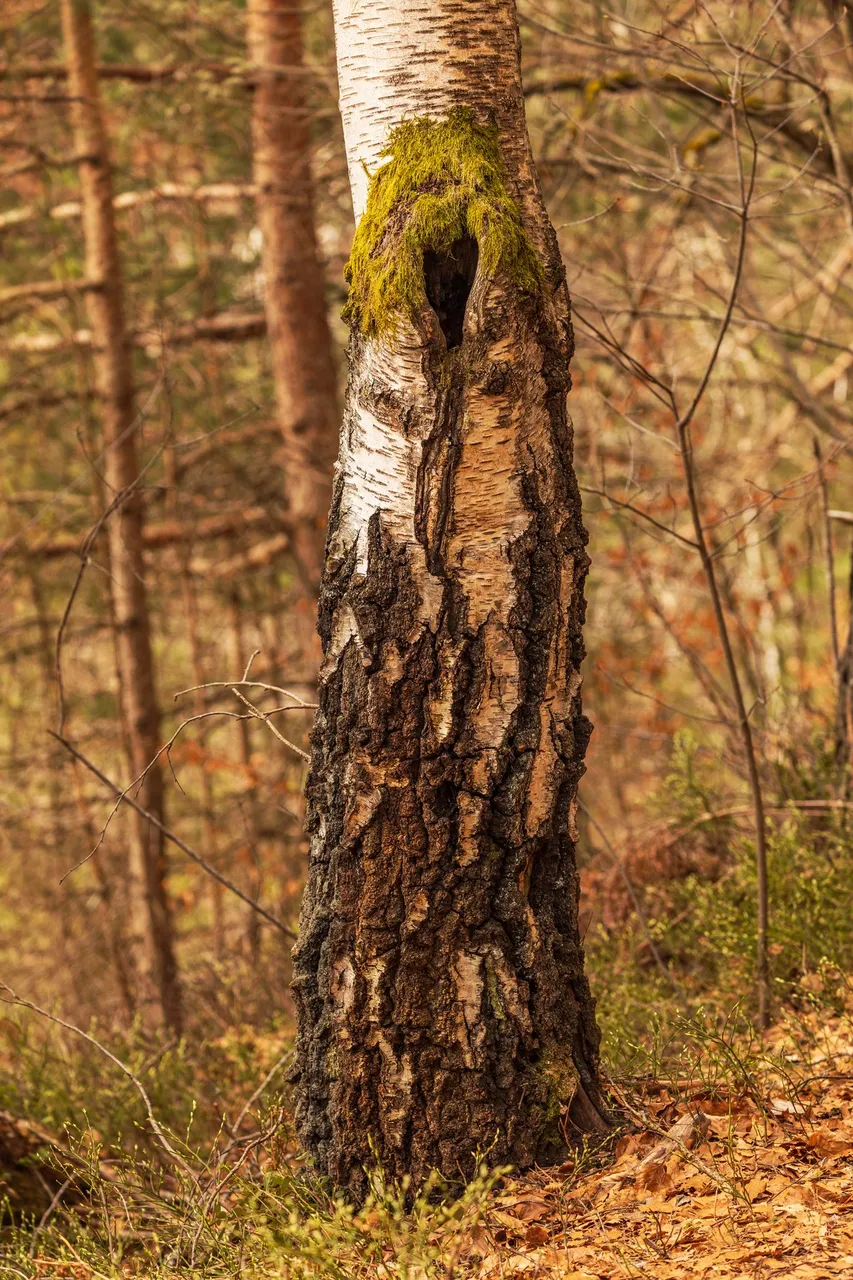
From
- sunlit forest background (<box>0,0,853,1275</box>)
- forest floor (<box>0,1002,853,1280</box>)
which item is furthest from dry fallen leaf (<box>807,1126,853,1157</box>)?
sunlit forest background (<box>0,0,853,1275</box>)

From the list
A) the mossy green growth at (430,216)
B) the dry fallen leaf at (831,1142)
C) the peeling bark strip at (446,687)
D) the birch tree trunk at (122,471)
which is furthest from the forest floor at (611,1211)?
the birch tree trunk at (122,471)

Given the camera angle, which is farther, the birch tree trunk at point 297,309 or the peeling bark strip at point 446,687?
the birch tree trunk at point 297,309

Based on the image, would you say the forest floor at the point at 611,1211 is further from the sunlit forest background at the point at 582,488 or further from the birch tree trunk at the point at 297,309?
the birch tree trunk at the point at 297,309

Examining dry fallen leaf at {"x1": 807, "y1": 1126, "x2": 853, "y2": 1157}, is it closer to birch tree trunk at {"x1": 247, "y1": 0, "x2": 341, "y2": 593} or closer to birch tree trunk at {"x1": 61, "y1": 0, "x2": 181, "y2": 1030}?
birch tree trunk at {"x1": 247, "y1": 0, "x2": 341, "y2": 593}

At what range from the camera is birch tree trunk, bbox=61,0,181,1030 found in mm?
6879

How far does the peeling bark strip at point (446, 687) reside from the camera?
7.72 ft

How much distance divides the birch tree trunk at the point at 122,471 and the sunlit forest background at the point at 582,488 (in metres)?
0.19

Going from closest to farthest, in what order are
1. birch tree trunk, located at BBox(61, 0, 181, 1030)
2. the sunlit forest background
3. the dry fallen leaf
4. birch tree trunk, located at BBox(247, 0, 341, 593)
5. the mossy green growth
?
the mossy green growth, the dry fallen leaf, the sunlit forest background, birch tree trunk, located at BBox(247, 0, 341, 593), birch tree trunk, located at BBox(61, 0, 181, 1030)

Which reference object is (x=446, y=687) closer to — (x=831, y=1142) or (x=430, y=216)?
(x=430, y=216)

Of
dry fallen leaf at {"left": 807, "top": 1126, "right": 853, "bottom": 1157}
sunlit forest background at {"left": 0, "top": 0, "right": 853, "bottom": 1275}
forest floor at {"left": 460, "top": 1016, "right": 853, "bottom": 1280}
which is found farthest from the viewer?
sunlit forest background at {"left": 0, "top": 0, "right": 853, "bottom": 1275}

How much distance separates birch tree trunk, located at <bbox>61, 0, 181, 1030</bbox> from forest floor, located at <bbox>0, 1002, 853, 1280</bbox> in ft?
13.9

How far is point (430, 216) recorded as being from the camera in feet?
7.56

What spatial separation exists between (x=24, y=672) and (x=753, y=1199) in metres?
9.02

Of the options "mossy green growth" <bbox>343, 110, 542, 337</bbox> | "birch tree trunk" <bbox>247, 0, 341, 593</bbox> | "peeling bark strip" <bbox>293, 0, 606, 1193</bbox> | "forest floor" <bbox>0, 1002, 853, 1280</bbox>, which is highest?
"birch tree trunk" <bbox>247, 0, 341, 593</bbox>
